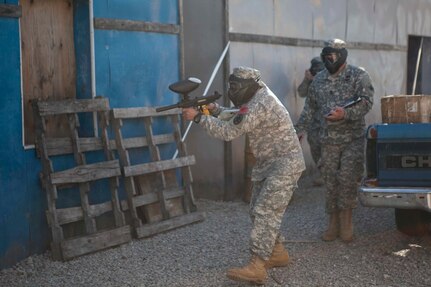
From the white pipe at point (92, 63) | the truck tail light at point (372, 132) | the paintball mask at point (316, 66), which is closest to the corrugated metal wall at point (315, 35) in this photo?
the paintball mask at point (316, 66)

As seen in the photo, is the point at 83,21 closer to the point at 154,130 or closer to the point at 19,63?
the point at 19,63

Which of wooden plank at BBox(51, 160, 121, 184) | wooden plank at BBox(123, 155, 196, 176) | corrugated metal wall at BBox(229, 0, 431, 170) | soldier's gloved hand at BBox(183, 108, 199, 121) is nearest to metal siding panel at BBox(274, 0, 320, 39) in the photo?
corrugated metal wall at BBox(229, 0, 431, 170)

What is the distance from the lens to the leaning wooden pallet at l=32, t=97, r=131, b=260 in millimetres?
5887

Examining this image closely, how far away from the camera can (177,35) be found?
750 cm

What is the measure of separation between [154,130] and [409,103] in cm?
284

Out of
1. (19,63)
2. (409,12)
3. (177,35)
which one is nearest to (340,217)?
(177,35)

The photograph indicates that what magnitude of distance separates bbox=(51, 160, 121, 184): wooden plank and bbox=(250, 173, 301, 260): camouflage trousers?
1.79m

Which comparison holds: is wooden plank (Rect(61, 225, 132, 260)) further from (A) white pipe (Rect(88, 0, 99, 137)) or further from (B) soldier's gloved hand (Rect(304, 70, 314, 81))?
(B) soldier's gloved hand (Rect(304, 70, 314, 81))

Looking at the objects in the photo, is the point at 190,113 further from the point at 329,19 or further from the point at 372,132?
the point at 329,19

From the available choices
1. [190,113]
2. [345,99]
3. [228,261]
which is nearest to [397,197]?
[345,99]

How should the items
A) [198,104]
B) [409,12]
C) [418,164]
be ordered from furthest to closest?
[409,12]
[418,164]
[198,104]

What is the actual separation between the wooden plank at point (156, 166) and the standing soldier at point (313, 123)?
1.63 metres

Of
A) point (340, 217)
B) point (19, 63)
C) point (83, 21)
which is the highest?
point (83, 21)

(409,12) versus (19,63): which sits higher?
(409,12)
